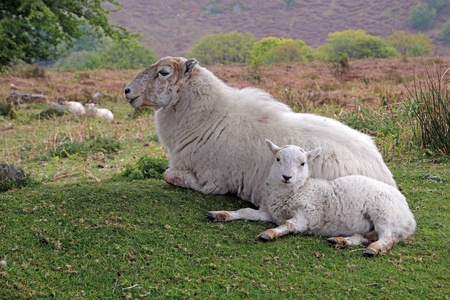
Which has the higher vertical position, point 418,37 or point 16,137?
point 418,37

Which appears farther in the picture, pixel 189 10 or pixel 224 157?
pixel 189 10

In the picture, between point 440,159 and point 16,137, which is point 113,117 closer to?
point 16,137

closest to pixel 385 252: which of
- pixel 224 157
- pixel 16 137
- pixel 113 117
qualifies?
pixel 224 157

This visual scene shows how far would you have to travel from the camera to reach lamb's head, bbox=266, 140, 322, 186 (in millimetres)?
4465

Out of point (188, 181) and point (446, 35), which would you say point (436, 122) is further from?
point (446, 35)

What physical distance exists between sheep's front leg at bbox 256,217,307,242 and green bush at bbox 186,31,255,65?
70.3 metres

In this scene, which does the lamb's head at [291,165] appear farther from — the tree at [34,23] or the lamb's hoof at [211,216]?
the tree at [34,23]

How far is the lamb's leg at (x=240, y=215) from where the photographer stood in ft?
15.3

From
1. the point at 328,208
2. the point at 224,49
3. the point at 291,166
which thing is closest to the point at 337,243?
the point at 328,208

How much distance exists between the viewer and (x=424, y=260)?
3824 millimetres

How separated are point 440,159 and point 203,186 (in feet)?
16.0

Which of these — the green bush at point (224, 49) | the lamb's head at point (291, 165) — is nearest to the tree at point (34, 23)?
the lamb's head at point (291, 165)

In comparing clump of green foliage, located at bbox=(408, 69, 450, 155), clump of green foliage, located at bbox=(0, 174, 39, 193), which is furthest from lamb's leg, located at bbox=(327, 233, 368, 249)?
clump of green foliage, located at bbox=(0, 174, 39, 193)

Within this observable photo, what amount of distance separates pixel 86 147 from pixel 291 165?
650 cm
